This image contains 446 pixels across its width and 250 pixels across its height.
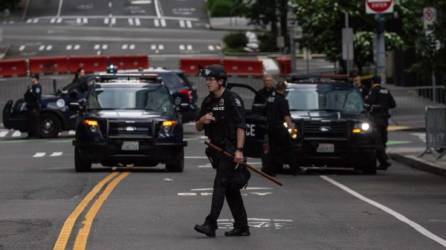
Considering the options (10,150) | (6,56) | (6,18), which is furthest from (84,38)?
(10,150)

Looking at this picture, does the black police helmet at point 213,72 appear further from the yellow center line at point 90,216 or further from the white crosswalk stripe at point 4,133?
the white crosswalk stripe at point 4,133

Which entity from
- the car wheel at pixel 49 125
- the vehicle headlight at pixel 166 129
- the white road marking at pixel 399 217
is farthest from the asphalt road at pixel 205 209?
the car wheel at pixel 49 125

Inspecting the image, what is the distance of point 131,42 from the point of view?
3494 inches

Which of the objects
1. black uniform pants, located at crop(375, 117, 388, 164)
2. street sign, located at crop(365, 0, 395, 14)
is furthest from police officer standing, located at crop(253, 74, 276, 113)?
street sign, located at crop(365, 0, 395, 14)

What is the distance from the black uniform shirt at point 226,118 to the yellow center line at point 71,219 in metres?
1.84

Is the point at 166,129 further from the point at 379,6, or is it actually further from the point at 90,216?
the point at 379,6

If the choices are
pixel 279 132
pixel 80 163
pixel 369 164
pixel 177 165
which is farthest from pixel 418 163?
pixel 80 163

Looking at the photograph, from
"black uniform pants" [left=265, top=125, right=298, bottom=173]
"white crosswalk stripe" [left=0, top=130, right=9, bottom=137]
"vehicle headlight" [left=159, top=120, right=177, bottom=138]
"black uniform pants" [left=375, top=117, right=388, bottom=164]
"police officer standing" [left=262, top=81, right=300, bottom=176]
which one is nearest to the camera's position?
"police officer standing" [left=262, top=81, right=300, bottom=176]

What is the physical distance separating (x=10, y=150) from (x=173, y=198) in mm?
15129

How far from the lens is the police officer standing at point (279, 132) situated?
23797 mm

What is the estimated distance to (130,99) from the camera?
2550cm

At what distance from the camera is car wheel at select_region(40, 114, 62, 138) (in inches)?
1532

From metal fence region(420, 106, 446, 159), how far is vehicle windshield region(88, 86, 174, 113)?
20.5ft

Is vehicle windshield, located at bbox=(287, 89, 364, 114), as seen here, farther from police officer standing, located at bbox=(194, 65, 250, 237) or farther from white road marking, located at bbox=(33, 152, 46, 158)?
police officer standing, located at bbox=(194, 65, 250, 237)
